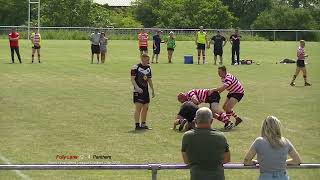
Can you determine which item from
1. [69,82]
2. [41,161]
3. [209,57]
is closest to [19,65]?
[69,82]

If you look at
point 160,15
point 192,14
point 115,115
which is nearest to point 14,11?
point 160,15

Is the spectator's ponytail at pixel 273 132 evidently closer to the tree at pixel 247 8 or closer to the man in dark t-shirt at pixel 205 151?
the man in dark t-shirt at pixel 205 151

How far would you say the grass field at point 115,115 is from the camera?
38.8 ft

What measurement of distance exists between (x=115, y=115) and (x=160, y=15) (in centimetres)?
7021

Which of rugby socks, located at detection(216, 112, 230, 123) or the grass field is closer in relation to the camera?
the grass field

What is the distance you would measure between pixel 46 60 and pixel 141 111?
2132cm

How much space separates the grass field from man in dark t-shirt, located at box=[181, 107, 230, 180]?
127 inches

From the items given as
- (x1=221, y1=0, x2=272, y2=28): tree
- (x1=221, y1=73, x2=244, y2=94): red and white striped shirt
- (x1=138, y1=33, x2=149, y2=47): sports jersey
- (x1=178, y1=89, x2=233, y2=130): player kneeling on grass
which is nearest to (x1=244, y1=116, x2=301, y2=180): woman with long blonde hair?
(x1=178, y1=89, x2=233, y2=130): player kneeling on grass

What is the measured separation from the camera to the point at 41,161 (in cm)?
1149

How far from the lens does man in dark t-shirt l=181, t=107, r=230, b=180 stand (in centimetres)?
716

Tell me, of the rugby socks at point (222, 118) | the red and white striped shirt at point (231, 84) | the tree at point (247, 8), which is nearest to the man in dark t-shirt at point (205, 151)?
the rugby socks at point (222, 118)

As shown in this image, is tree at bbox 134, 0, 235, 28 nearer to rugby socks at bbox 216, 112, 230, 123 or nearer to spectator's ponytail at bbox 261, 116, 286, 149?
rugby socks at bbox 216, 112, 230, 123

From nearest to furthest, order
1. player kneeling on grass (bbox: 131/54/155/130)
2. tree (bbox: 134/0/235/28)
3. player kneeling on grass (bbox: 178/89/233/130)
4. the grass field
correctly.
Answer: the grass field < player kneeling on grass (bbox: 131/54/155/130) < player kneeling on grass (bbox: 178/89/233/130) < tree (bbox: 134/0/235/28)

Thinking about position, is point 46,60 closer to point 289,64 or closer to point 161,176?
point 289,64
